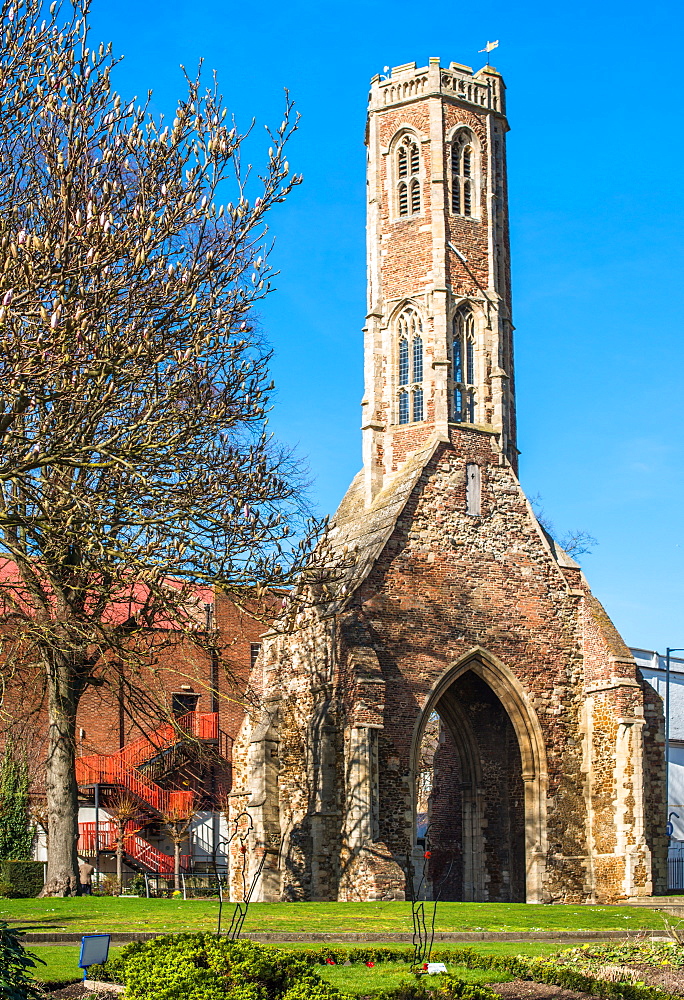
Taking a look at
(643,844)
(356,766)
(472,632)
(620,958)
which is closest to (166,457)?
(620,958)

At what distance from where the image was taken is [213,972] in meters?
9.08

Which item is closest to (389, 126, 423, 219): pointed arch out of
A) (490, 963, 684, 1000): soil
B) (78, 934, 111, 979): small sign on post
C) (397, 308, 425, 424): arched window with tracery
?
(397, 308, 425, 424): arched window with tracery

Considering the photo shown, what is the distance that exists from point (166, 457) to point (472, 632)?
16128 millimetres

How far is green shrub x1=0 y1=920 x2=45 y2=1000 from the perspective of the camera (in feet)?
26.5

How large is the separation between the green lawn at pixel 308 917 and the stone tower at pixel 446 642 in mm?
3357

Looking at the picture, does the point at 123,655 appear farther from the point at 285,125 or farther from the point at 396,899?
the point at 396,899

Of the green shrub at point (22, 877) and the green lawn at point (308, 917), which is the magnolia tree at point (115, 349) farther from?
the green shrub at point (22, 877)

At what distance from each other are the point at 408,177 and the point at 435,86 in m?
2.37

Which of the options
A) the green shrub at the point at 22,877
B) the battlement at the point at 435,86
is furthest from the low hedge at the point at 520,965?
the battlement at the point at 435,86

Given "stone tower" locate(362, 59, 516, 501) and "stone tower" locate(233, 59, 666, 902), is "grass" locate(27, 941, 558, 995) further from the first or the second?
"stone tower" locate(362, 59, 516, 501)

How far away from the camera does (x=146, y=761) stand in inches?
1335

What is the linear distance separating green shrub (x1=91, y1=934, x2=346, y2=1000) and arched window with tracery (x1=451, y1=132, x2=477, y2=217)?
22997mm

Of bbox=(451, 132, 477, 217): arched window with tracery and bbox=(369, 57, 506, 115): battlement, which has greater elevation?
bbox=(369, 57, 506, 115): battlement

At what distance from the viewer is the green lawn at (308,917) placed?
1492cm
